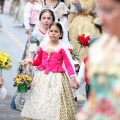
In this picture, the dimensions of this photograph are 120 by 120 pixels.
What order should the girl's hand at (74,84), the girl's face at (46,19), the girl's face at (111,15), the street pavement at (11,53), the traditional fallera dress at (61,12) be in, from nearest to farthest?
the girl's face at (111,15), the girl's hand at (74,84), the girl's face at (46,19), the street pavement at (11,53), the traditional fallera dress at (61,12)

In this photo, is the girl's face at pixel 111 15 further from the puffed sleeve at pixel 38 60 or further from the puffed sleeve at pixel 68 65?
the puffed sleeve at pixel 38 60

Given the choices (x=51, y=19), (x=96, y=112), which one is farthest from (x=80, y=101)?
(x=96, y=112)

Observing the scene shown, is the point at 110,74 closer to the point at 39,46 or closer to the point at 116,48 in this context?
the point at 116,48

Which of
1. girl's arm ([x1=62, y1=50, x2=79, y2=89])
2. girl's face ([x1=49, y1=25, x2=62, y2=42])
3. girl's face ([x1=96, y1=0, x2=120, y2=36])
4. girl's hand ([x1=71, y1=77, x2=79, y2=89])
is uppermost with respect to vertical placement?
girl's face ([x1=96, y1=0, x2=120, y2=36])

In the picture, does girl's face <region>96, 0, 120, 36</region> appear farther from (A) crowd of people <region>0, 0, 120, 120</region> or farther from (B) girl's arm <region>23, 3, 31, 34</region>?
(B) girl's arm <region>23, 3, 31, 34</region>

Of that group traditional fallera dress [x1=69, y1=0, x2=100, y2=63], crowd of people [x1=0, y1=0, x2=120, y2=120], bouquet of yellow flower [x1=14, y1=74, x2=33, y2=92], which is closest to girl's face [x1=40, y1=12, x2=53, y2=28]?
crowd of people [x1=0, y1=0, x2=120, y2=120]

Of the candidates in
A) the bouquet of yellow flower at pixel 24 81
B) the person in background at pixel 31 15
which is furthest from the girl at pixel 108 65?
the person in background at pixel 31 15

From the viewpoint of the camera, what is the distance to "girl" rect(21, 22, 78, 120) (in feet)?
24.6

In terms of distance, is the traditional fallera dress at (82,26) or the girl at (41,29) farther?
the traditional fallera dress at (82,26)

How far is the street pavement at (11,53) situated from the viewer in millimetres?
8999

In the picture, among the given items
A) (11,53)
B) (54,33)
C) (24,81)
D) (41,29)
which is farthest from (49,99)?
(11,53)

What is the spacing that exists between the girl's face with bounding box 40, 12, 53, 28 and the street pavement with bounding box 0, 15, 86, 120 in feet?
4.25

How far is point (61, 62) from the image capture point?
7.71 meters

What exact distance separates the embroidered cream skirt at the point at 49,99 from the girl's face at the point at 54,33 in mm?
435
